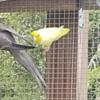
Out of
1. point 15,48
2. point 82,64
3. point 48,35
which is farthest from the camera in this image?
point 82,64

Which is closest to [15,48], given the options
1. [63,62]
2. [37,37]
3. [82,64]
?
[37,37]

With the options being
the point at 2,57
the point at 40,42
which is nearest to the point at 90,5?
the point at 40,42

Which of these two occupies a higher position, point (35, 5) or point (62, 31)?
point (35, 5)

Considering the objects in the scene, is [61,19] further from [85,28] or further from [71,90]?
[71,90]

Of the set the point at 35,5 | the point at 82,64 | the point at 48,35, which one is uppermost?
the point at 35,5

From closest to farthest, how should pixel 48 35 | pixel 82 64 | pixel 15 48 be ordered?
pixel 15 48, pixel 48 35, pixel 82 64

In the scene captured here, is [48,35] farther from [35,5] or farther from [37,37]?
[35,5]

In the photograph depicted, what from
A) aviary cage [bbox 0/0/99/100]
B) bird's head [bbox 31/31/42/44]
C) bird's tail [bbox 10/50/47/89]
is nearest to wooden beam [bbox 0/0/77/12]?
aviary cage [bbox 0/0/99/100]

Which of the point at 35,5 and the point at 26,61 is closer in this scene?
the point at 26,61

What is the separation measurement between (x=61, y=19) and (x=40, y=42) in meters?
0.16

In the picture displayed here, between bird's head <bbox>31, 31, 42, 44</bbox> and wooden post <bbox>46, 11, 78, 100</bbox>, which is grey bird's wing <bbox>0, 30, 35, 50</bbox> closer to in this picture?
bird's head <bbox>31, 31, 42, 44</bbox>

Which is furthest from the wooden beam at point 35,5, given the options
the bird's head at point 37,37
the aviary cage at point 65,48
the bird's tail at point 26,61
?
the bird's tail at point 26,61

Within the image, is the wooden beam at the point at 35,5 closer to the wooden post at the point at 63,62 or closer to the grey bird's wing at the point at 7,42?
the wooden post at the point at 63,62

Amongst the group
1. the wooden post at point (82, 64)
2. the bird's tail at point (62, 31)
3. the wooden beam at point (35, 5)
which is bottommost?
the wooden post at point (82, 64)
